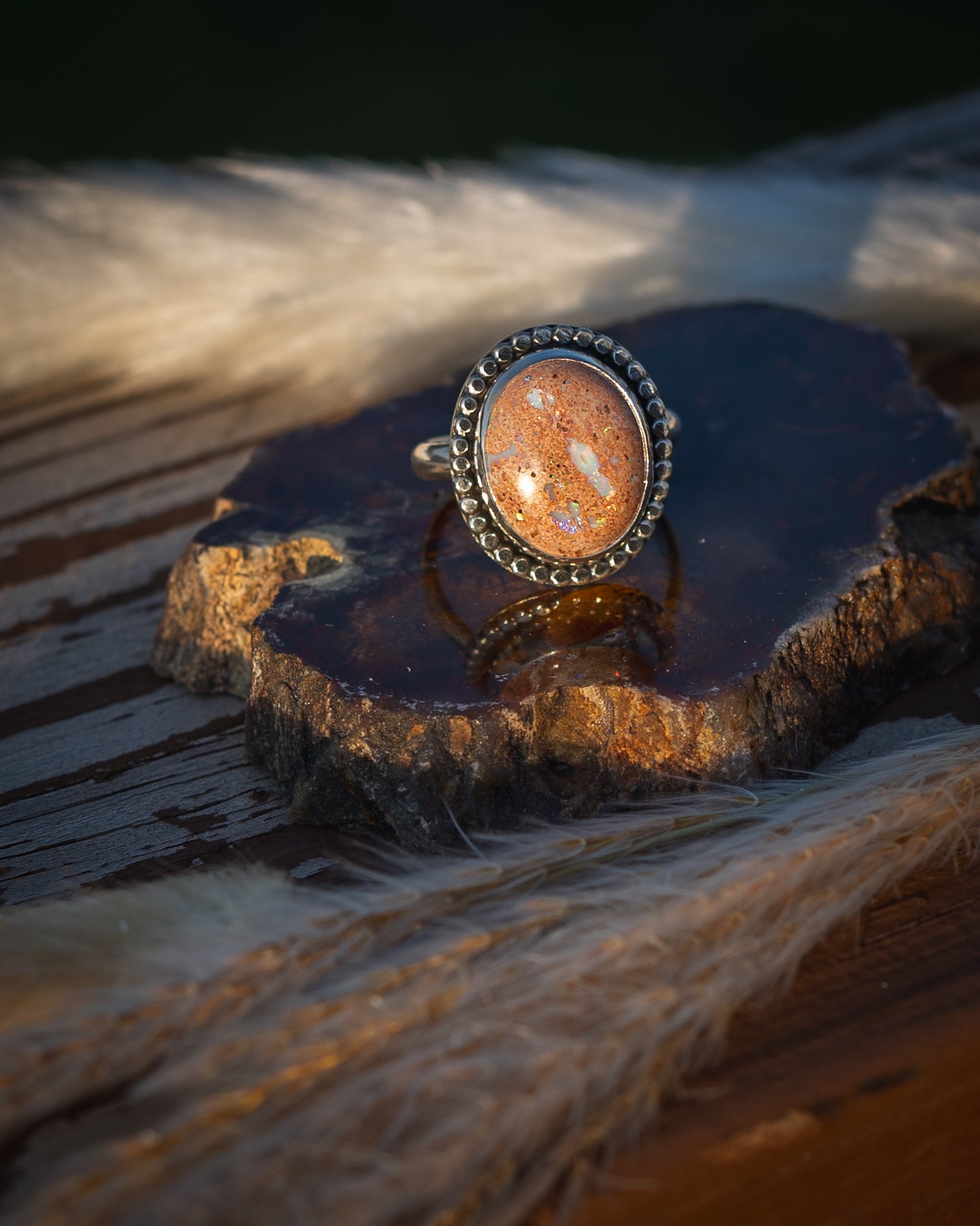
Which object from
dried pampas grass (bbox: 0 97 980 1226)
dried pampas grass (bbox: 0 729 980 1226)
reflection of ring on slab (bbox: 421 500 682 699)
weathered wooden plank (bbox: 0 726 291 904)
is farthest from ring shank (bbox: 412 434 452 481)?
dried pampas grass (bbox: 0 729 980 1226)

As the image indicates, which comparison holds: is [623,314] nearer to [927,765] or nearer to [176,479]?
[176,479]

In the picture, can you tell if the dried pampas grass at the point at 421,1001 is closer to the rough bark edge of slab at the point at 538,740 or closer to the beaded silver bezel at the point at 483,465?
the rough bark edge of slab at the point at 538,740

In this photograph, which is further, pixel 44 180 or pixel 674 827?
pixel 44 180

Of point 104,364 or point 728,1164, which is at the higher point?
point 104,364

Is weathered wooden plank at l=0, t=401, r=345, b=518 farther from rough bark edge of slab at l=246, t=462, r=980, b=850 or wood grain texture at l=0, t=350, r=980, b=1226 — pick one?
rough bark edge of slab at l=246, t=462, r=980, b=850

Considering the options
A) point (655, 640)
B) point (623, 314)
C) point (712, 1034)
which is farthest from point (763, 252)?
point (712, 1034)

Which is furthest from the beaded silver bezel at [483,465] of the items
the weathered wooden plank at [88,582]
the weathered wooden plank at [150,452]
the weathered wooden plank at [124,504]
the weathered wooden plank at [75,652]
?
the weathered wooden plank at [150,452]

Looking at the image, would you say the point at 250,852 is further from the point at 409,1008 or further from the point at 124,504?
the point at 124,504

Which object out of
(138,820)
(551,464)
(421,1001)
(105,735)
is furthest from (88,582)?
(421,1001)
